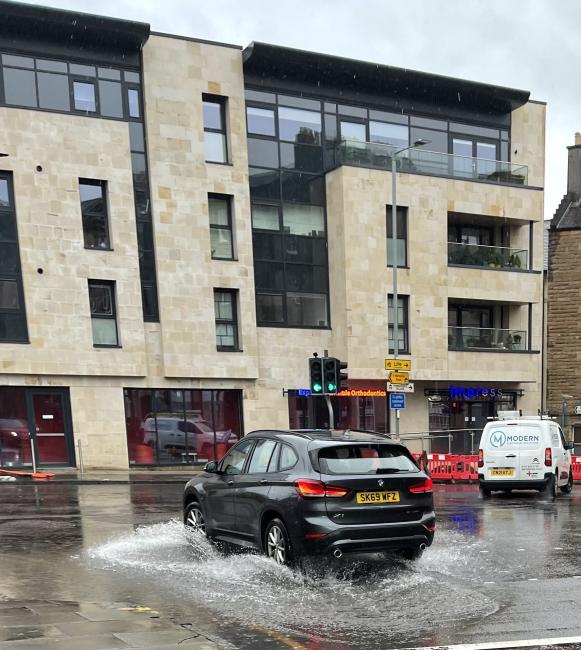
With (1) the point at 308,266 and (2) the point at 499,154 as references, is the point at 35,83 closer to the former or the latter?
(1) the point at 308,266

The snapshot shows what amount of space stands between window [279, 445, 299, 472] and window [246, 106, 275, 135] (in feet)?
71.2

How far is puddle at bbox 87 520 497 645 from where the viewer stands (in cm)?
650

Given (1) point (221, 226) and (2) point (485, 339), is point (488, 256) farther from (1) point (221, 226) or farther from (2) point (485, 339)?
(1) point (221, 226)

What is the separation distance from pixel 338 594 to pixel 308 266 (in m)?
22.8

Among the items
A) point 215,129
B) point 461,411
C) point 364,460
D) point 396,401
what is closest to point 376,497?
point 364,460

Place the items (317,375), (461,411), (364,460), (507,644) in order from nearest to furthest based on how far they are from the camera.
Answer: (507,644), (364,460), (317,375), (461,411)

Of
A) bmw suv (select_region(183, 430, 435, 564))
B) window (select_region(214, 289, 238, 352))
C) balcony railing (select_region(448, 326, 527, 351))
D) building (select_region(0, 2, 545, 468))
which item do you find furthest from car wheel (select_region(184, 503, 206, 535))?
balcony railing (select_region(448, 326, 527, 351))

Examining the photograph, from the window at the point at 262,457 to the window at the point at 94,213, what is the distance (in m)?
18.0

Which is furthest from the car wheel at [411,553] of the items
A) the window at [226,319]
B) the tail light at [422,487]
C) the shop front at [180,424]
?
the window at [226,319]

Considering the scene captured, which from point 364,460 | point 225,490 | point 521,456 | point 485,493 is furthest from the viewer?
point 485,493

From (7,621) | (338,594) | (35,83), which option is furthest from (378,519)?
(35,83)

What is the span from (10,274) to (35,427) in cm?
496

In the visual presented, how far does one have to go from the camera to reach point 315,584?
7844 millimetres

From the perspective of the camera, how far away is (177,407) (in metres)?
27.4
